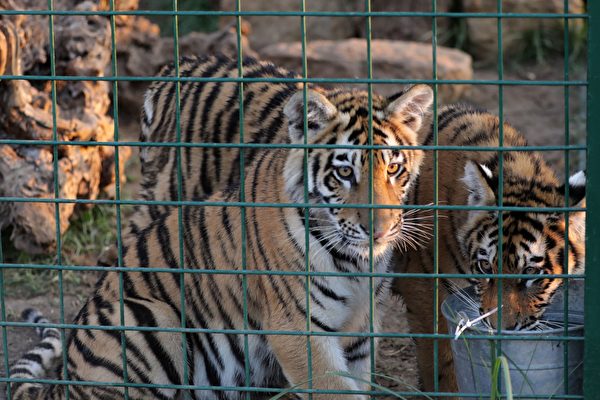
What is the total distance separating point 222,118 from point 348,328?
173 centimetres

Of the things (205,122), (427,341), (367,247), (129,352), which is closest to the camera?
(367,247)

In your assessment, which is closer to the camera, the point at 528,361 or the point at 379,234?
the point at 528,361

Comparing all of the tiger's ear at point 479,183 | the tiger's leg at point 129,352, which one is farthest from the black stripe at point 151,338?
the tiger's ear at point 479,183

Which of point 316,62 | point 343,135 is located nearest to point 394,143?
point 343,135

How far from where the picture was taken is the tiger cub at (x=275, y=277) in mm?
3631

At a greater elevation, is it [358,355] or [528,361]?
[528,361]

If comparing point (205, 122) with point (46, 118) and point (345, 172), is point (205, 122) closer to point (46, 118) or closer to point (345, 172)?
point (46, 118)

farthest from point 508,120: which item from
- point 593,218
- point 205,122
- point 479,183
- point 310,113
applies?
point 593,218

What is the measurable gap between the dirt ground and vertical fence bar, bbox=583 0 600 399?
0.86 m

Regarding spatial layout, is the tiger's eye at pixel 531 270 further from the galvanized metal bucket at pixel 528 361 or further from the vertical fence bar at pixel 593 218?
the vertical fence bar at pixel 593 218

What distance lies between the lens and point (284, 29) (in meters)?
9.41

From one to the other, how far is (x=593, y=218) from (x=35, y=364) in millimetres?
2546

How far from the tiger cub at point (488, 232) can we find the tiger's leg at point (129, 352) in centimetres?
110

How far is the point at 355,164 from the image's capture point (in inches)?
143
